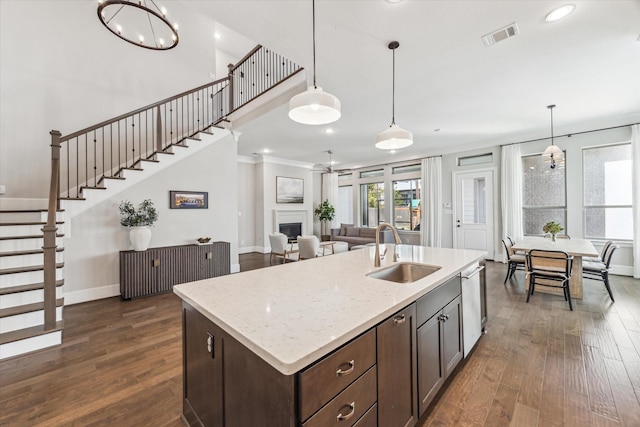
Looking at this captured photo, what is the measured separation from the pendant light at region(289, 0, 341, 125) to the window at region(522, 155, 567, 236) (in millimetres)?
6116

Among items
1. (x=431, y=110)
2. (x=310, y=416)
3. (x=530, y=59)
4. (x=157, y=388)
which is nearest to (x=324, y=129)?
(x=431, y=110)

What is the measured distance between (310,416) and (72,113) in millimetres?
6072

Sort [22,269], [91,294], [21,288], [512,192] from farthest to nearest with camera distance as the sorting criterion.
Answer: [512,192] < [91,294] < [22,269] < [21,288]

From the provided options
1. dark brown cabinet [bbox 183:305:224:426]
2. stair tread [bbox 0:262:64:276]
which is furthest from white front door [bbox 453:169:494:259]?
stair tread [bbox 0:262:64:276]

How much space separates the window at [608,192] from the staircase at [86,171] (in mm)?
6063

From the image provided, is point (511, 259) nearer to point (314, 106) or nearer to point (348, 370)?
point (314, 106)

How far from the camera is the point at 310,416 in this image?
34.0 inches

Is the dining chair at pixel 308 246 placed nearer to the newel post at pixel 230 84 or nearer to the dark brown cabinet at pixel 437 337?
the newel post at pixel 230 84

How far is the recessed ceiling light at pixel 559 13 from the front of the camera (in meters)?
2.21

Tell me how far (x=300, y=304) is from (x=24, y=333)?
3.05 m

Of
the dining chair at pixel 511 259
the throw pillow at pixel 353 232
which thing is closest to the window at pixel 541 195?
the dining chair at pixel 511 259

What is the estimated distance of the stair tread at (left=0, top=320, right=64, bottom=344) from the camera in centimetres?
239

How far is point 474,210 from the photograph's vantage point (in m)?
6.93

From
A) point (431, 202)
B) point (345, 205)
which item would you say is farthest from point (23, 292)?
point (345, 205)
